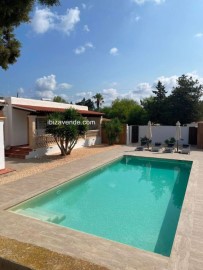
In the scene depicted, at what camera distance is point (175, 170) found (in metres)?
17.0

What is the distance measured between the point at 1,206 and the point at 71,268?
5.73m

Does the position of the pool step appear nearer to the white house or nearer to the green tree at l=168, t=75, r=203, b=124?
the white house

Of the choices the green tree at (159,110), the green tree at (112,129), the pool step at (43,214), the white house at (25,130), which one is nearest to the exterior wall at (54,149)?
the white house at (25,130)

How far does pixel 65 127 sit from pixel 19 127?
217 inches

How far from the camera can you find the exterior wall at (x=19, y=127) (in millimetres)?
20645

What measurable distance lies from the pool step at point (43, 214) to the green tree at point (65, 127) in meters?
9.90

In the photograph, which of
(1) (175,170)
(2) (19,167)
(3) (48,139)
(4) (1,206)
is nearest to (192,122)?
(1) (175,170)

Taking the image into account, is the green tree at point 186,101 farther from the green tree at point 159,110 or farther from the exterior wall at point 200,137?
the exterior wall at point 200,137

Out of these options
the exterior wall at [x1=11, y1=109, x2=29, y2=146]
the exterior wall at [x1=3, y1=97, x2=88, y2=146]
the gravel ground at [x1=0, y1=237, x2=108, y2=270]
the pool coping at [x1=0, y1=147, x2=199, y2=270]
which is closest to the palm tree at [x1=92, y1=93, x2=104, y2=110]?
the exterior wall at [x1=3, y1=97, x2=88, y2=146]

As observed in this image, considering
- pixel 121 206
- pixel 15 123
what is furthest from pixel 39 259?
pixel 15 123

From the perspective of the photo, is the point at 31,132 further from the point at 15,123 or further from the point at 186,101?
the point at 186,101

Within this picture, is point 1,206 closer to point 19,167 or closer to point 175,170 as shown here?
point 19,167

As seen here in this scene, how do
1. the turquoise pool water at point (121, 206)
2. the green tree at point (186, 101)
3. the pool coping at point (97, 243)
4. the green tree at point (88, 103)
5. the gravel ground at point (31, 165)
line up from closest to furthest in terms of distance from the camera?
the pool coping at point (97, 243), the turquoise pool water at point (121, 206), the gravel ground at point (31, 165), the green tree at point (186, 101), the green tree at point (88, 103)

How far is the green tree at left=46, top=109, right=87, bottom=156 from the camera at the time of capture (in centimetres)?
1845
